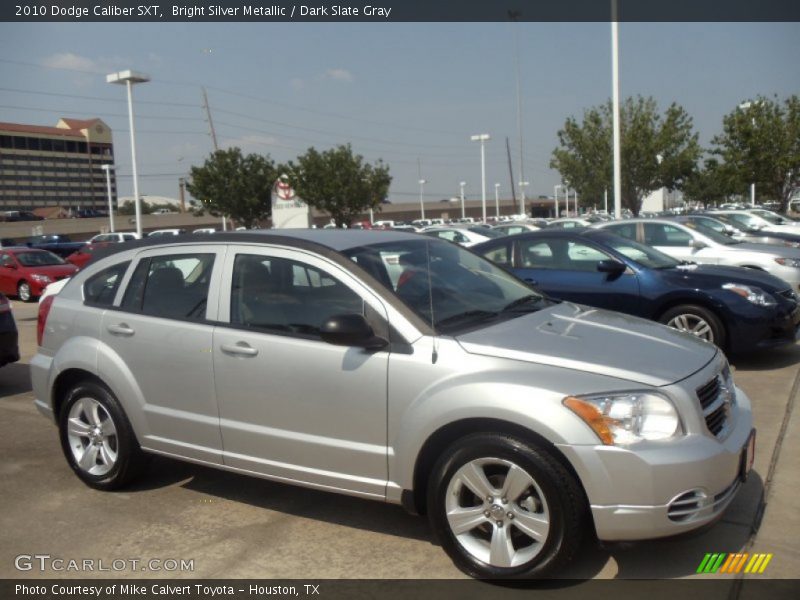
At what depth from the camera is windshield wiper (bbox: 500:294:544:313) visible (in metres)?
4.55

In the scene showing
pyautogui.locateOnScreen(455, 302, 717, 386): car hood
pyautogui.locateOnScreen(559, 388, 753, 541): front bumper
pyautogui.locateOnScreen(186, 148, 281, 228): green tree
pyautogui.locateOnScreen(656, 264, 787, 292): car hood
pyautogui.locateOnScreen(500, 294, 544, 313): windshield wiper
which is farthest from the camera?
pyautogui.locateOnScreen(186, 148, 281, 228): green tree

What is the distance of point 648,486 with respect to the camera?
331 centimetres

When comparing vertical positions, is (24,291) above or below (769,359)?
above

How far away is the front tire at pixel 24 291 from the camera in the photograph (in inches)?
768

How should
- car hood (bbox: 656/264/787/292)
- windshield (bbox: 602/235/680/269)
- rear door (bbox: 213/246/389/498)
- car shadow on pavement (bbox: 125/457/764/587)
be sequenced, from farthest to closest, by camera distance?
windshield (bbox: 602/235/680/269) → car hood (bbox: 656/264/787/292) → rear door (bbox: 213/246/389/498) → car shadow on pavement (bbox: 125/457/764/587)

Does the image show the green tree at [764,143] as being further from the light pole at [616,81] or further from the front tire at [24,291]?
the front tire at [24,291]

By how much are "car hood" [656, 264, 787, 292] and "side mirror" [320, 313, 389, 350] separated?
523 cm

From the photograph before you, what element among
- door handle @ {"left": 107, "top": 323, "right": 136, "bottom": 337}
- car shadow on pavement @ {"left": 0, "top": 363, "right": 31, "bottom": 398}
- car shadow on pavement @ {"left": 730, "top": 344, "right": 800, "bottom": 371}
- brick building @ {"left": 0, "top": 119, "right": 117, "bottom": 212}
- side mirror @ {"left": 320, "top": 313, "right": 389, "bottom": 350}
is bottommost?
car shadow on pavement @ {"left": 0, "top": 363, "right": 31, "bottom": 398}

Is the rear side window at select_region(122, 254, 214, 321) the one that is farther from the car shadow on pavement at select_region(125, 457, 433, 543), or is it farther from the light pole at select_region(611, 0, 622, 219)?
the light pole at select_region(611, 0, 622, 219)

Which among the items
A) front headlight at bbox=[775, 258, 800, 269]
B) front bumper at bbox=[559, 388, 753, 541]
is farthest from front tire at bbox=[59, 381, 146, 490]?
front headlight at bbox=[775, 258, 800, 269]

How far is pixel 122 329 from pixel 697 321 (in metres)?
5.79

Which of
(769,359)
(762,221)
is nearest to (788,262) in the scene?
(769,359)

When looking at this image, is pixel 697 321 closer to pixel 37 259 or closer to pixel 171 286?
pixel 171 286

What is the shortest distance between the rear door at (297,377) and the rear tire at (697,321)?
4812mm
